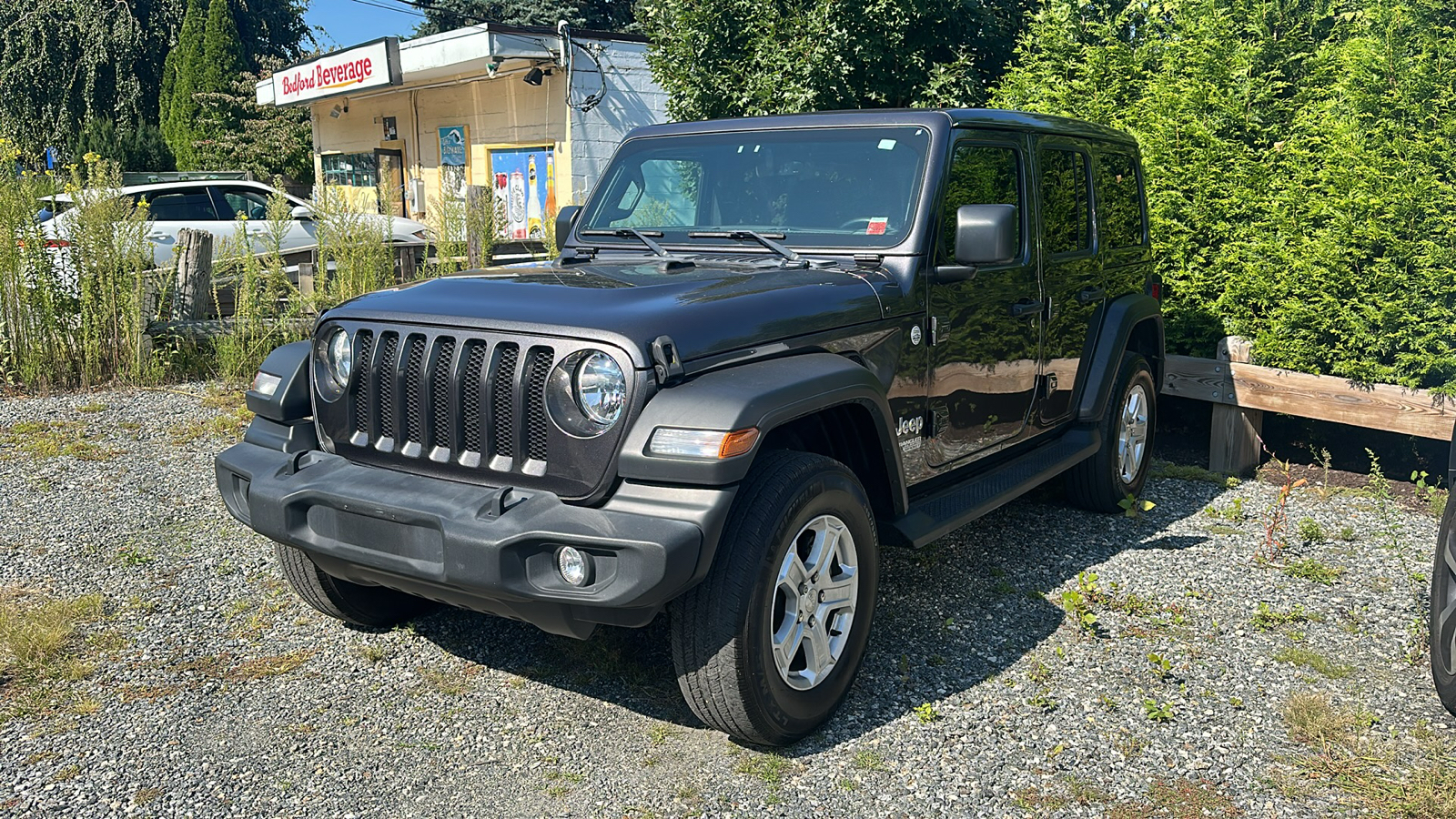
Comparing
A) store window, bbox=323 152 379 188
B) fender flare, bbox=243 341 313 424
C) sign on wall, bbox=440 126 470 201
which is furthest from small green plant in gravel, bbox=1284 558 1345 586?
store window, bbox=323 152 379 188

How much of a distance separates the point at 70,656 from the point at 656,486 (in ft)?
7.99

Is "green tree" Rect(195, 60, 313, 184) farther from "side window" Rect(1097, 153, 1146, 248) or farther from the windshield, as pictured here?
the windshield

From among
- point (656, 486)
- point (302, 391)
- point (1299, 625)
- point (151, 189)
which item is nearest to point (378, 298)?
point (302, 391)

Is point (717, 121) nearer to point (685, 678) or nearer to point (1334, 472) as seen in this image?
point (685, 678)

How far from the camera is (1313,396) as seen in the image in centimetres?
661

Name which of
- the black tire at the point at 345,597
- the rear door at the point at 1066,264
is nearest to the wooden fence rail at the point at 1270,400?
the rear door at the point at 1066,264

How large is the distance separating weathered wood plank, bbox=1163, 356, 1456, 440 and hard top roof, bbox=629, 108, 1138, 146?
232 cm

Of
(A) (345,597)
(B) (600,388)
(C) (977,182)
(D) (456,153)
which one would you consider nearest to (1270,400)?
(C) (977,182)

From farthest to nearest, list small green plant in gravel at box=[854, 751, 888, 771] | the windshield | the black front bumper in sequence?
the windshield → small green plant in gravel at box=[854, 751, 888, 771] → the black front bumper

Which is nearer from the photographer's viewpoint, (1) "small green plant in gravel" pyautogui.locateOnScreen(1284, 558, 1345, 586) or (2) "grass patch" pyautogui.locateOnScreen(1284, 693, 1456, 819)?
(2) "grass patch" pyautogui.locateOnScreen(1284, 693, 1456, 819)

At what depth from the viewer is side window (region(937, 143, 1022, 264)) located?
445cm

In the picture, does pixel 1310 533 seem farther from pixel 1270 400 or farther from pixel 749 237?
pixel 749 237

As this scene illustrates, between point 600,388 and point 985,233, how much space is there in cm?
163

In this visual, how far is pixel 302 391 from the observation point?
3.98 metres
